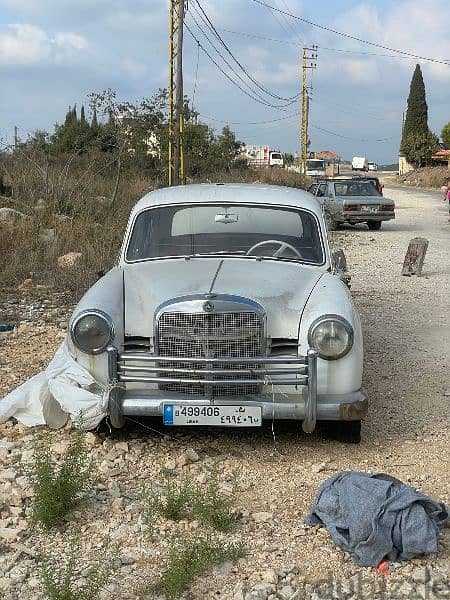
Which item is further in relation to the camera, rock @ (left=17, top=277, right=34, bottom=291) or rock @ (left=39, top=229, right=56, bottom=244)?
rock @ (left=39, top=229, right=56, bottom=244)

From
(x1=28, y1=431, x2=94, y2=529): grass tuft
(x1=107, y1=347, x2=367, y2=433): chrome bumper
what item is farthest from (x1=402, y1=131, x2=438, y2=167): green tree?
(x1=28, y1=431, x2=94, y2=529): grass tuft

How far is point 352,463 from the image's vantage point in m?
5.01

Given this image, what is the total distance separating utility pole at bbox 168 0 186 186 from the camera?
21.6m

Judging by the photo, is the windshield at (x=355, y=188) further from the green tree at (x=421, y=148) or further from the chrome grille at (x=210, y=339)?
the green tree at (x=421, y=148)

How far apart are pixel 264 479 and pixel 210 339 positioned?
900mm

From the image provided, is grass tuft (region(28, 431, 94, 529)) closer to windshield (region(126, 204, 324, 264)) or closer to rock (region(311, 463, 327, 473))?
rock (region(311, 463, 327, 473))

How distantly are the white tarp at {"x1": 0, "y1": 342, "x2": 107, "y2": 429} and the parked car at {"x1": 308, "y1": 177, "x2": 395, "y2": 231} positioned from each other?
17558mm

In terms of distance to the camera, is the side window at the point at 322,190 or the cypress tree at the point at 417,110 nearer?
the side window at the point at 322,190

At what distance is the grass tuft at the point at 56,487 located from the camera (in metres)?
4.03

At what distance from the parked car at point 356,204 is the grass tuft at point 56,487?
18626mm

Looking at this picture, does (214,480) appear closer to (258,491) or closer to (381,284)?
(258,491)

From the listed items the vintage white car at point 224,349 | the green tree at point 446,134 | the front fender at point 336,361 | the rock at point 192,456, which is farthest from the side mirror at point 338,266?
the green tree at point 446,134

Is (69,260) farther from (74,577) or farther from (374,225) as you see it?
(374,225)

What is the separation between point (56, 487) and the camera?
4.14 metres
